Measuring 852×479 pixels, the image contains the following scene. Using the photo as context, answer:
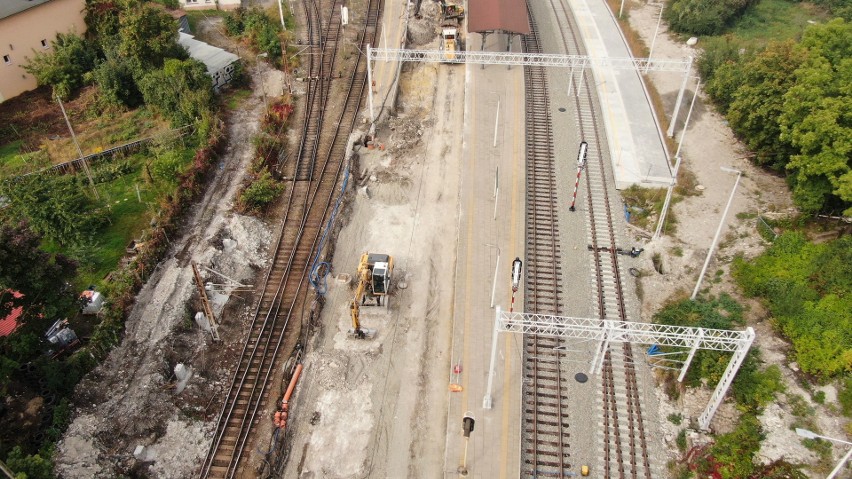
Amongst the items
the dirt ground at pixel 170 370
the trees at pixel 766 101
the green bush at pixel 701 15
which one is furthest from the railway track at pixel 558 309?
the dirt ground at pixel 170 370

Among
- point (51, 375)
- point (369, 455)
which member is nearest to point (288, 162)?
point (51, 375)

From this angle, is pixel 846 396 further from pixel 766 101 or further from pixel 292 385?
pixel 292 385

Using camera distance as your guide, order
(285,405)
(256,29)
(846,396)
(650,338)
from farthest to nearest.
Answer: (256,29) → (285,405) → (846,396) → (650,338)

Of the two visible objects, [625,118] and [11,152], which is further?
[625,118]

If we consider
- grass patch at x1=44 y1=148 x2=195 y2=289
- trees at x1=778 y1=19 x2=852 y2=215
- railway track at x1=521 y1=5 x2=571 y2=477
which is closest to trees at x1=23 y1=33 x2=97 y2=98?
grass patch at x1=44 y1=148 x2=195 y2=289

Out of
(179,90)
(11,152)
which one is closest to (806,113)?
(179,90)

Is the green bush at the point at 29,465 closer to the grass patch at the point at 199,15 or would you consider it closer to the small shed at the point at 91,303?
the small shed at the point at 91,303

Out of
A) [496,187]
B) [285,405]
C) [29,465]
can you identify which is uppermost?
[496,187]
